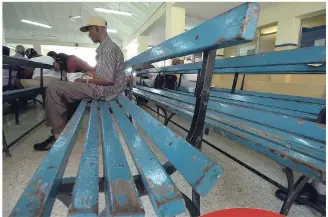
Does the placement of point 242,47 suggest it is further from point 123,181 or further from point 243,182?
point 123,181

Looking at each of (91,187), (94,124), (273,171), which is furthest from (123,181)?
(273,171)

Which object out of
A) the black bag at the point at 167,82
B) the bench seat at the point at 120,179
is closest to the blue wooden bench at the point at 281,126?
the bench seat at the point at 120,179

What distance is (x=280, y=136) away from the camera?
0.91m

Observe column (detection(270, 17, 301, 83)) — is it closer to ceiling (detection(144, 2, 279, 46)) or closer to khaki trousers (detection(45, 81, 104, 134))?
ceiling (detection(144, 2, 279, 46))

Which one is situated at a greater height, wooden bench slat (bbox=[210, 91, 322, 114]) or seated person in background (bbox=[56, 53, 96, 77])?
seated person in background (bbox=[56, 53, 96, 77])

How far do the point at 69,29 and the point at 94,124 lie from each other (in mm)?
15055

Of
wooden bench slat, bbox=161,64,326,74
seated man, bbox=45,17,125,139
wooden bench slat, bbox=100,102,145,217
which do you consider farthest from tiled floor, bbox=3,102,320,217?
wooden bench slat, bbox=161,64,326,74

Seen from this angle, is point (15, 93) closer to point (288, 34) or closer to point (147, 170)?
point (147, 170)

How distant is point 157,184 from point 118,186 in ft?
0.33

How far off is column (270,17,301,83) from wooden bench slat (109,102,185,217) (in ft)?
21.4

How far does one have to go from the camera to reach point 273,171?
1.51 metres

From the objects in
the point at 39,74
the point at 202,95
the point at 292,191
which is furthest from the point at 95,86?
the point at 39,74

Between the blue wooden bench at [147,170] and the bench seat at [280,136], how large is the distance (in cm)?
27

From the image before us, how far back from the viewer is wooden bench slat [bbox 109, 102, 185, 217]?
1.62 ft
